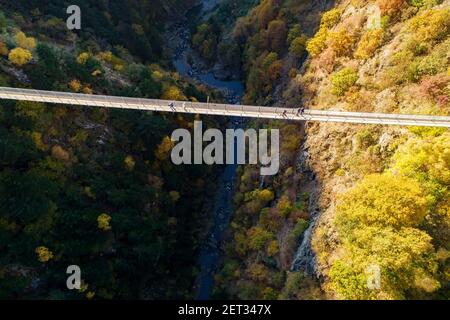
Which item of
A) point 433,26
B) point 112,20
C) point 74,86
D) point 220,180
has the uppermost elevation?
point 112,20

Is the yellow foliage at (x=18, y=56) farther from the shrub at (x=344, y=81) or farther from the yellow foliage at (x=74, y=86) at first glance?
the shrub at (x=344, y=81)

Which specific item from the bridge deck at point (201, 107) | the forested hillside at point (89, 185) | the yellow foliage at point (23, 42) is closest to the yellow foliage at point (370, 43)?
the bridge deck at point (201, 107)

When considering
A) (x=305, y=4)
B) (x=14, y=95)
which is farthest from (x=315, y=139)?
(x=14, y=95)

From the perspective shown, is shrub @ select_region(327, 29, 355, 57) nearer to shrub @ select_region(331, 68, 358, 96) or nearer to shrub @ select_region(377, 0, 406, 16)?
shrub @ select_region(331, 68, 358, 96)

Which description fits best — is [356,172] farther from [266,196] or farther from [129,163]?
[129,163]

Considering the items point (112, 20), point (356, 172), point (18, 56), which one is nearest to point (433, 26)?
point (356, 172)

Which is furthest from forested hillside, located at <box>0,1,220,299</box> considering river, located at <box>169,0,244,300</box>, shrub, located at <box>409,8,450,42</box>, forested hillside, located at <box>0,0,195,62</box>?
shrub, located at <box>409,8,450,42</box>

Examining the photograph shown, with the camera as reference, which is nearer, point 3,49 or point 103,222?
point 103,222
